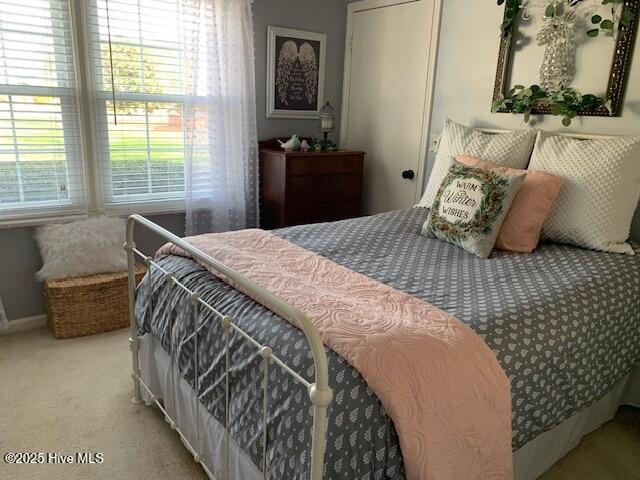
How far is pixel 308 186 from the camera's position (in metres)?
3.21

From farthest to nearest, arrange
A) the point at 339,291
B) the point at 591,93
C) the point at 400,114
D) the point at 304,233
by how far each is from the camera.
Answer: the point at 400,114, the point at 591,93, the point at 304,233, the point at 339,291

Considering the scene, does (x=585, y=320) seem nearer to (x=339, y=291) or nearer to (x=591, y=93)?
(x=339, y=291)

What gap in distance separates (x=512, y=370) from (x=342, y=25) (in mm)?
3018

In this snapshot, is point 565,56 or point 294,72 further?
point 294,72

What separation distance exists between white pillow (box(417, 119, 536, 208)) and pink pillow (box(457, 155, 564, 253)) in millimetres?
270

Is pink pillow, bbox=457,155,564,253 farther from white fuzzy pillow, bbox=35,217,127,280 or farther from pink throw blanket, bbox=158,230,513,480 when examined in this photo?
white fuzzy pillow, bbox=35,217,127,280

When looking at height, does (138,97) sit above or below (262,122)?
above

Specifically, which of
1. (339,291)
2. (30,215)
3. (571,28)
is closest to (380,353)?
(339,291)

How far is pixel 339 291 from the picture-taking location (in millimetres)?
1534

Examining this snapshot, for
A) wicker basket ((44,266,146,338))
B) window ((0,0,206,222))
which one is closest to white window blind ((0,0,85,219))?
window ((0,0,206,222))

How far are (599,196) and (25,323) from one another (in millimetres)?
3035

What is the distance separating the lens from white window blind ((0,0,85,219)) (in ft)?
8.25

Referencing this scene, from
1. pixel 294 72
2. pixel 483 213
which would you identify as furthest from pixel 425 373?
pixel 294 72

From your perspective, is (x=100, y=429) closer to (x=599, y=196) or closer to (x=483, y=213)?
(x=483, y=213)
